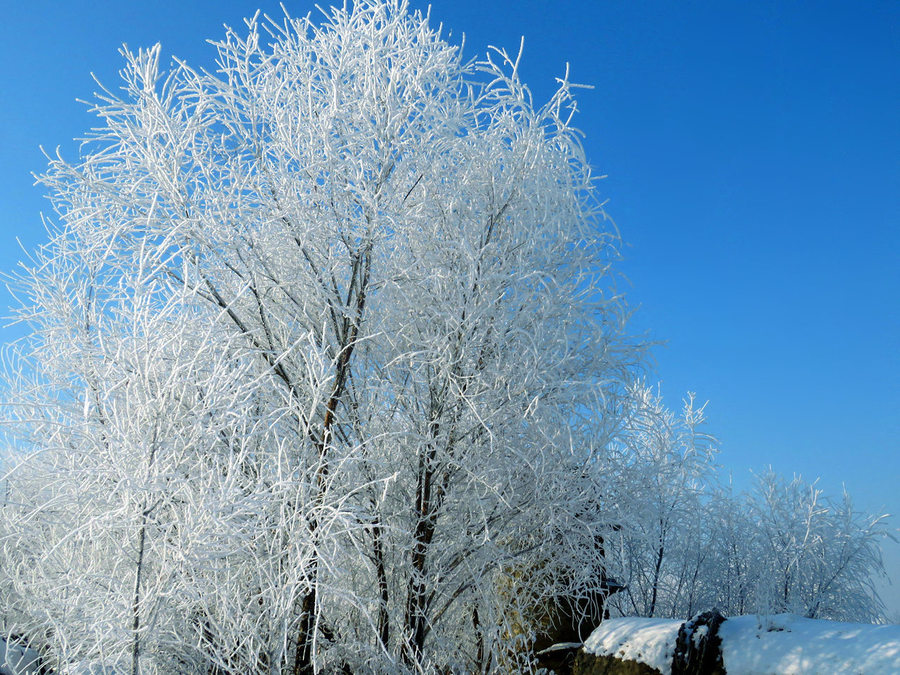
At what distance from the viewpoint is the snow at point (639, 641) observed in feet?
22.0

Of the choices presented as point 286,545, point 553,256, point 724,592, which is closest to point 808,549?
point 724,592

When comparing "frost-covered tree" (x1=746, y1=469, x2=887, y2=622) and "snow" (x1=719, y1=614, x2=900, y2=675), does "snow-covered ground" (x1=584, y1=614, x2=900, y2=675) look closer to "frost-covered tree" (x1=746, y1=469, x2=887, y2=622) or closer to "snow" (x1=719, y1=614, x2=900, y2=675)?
"snow" (x1=719, y1=614, x2=900, y2=675)

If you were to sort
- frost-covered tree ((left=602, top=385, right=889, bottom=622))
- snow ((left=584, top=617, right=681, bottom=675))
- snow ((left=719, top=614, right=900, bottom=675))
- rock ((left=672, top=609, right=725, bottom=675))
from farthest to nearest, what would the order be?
frost-covered tree ((left=602, top=385, right=889, bottom=622)) → snow ((left=584, top=617, right=681, bottom=675)) → rock ((left=672, top=609, right=725, bottom=675)) → snow ((left=719, top=614, right=900, bottom=675))

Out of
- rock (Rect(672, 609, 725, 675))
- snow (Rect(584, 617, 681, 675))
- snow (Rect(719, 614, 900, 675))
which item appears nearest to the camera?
snow (Rect(719, 614, 900, 675))

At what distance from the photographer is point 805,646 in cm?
578

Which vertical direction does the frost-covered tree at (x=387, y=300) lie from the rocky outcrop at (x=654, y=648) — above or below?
above

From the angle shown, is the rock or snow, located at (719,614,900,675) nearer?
snow, located at (719,614,900,675)

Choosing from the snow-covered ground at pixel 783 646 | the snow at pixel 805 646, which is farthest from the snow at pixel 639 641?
the snow at pixel 805 646

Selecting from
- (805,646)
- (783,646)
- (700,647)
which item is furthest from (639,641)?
(805,646)

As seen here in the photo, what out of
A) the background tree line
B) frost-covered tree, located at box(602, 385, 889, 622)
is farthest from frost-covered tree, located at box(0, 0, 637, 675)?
Result: frost-covered tree, located at box(602, 385, 889, 622)

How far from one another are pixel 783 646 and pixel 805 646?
0.20 metres

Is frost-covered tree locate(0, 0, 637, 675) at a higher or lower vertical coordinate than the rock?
higher

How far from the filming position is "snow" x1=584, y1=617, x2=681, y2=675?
671 centimetres

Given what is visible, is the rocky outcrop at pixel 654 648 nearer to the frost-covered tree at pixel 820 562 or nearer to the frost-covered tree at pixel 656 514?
the frost-covered tree at pixel 656 514
